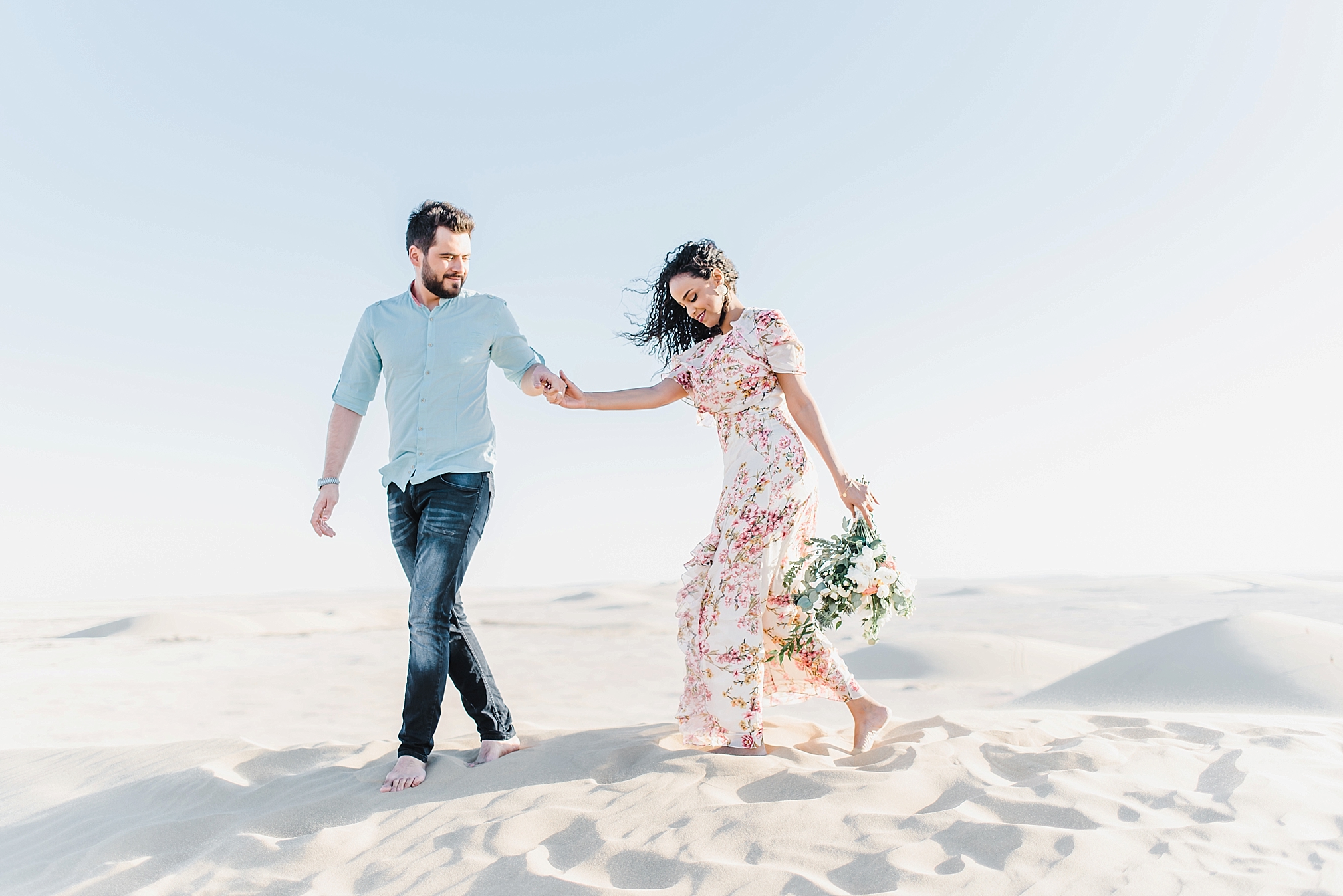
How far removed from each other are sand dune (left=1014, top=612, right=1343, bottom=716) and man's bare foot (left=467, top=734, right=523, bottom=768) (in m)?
5.06

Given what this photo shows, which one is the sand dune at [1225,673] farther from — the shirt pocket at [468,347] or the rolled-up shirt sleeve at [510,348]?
the shirt pocket at [468,347]

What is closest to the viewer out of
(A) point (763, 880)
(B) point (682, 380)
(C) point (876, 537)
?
(A) point (763, 880)

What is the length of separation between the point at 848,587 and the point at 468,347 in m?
1.96

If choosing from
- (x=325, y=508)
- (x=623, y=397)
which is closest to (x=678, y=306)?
(x=623, y=397)

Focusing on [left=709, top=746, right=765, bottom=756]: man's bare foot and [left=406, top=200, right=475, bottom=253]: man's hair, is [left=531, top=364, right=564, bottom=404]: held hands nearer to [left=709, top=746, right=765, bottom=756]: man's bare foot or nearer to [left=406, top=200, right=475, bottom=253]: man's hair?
[left=406, top=200, right=475, bottom=253]: man's hair

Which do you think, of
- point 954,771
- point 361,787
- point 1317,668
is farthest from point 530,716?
point 1317,668

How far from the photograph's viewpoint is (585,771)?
3314 mm

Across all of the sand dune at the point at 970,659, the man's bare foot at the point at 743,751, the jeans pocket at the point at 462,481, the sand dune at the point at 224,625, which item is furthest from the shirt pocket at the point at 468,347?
the sand dune at the point at 224,625

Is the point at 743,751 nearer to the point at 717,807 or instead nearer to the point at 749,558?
the point at 717,807

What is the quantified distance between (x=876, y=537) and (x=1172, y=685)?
16.5ft

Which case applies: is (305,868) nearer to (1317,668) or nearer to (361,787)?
(361,787)

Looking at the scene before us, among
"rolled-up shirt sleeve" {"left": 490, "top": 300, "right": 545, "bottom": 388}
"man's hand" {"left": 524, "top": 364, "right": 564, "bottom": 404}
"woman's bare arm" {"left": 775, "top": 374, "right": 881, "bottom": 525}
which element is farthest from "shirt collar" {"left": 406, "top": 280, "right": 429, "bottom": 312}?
"woman's bare arm" {"left": 775, "top": 374, "right": 881, "bottom": 525}

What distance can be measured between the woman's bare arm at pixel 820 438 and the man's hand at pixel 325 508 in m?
2.10

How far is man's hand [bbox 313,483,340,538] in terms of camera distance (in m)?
3.79
